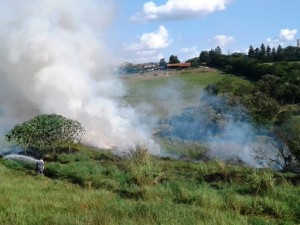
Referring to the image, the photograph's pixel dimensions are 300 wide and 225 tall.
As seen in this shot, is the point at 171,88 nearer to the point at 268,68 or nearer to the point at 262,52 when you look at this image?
the point at 268,68

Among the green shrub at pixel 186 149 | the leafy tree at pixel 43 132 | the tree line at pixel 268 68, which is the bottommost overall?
the green shrub at pixel 186 149

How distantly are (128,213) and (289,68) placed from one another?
51068mm

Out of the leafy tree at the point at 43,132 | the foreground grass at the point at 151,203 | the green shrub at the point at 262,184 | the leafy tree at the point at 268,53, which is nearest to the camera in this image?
the foreground grass at the point at 151,203

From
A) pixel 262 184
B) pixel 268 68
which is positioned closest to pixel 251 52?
pixel 268 68

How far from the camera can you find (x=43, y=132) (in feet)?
85.7

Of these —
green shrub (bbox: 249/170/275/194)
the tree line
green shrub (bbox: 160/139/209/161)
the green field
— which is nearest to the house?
the tree line

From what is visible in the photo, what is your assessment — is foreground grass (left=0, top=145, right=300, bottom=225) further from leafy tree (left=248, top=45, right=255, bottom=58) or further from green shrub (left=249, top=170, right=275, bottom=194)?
leafy tree (left=248, top=45, right=255, bottom=58)

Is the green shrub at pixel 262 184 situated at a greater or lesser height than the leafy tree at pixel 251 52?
lesser

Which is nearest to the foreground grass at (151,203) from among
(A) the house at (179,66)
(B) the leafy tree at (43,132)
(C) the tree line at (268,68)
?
(B) the leafy tree at (43,132)

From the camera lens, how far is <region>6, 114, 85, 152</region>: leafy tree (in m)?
25.8

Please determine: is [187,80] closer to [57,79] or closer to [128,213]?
[57,79]

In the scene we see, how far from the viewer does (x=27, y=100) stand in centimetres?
3847

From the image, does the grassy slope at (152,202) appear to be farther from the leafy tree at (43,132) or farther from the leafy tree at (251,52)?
the leafy tree at (251,52)

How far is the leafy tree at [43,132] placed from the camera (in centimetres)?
2578
